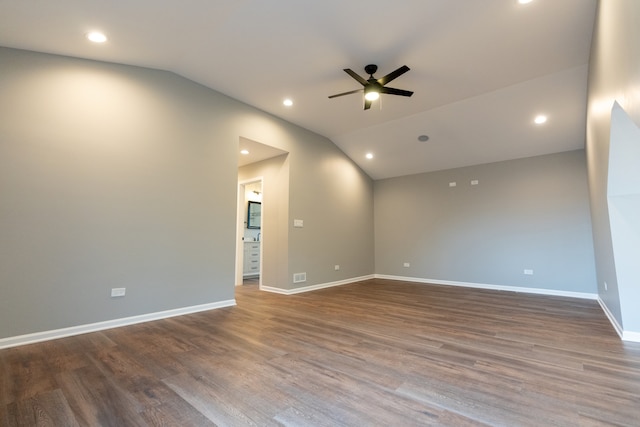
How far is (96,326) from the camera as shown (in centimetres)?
313

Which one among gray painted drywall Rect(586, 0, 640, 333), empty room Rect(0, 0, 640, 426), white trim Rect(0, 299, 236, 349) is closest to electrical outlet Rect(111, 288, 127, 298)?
empty room Rect(0, 0, 640, 426)

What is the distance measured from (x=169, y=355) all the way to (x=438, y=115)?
17.4ft

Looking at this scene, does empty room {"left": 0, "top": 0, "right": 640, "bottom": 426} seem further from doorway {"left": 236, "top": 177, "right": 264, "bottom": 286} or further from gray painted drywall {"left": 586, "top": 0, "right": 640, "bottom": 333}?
doorway {"left": 236, "top": 177, "right": 264, "bottom": 286}

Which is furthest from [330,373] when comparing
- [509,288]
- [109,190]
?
[509,288]

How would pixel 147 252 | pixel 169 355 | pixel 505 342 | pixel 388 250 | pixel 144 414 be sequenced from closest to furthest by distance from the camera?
1. pixel 144 414
2. pixel 169 355
3. pixel 505 342
4. pixel 147 252
5. pixel 388 250

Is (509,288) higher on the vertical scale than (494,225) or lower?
lower

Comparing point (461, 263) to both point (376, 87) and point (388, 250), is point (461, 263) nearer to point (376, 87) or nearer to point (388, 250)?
point (388, 250)

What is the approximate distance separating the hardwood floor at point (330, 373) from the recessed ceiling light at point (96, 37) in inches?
122

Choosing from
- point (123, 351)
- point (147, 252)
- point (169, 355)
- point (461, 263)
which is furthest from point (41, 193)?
Result: point (461, 263)

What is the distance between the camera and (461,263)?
20.6 ft

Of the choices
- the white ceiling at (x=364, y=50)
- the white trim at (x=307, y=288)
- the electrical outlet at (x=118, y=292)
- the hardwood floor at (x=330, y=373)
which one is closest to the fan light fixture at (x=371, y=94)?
the white ceiling at (x=364, y=50)

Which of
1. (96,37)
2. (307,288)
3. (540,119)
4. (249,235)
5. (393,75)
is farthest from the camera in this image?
(249,235)

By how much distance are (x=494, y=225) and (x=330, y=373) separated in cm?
532

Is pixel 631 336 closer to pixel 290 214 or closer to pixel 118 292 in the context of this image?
pixel 290 214
